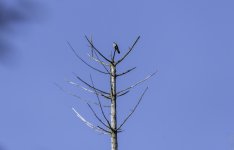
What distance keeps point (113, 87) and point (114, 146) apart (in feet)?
3.80

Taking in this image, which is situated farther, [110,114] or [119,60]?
[119,60]

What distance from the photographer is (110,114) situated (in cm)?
966

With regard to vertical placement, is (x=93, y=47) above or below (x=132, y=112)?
above

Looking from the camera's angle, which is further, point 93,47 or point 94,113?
point 93,47

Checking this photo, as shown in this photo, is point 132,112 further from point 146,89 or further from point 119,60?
point 119,60

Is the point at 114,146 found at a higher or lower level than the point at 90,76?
lower

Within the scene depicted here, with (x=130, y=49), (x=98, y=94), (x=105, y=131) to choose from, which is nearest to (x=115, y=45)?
(x=130, y=49)

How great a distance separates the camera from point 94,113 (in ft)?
30.8

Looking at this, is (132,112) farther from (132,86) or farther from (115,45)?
(115,45)

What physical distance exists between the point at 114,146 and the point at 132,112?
0.75 metres

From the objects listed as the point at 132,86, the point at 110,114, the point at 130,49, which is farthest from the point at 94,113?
the point at 130,49

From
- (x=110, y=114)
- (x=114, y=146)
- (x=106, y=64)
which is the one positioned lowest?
(x=114, y=146)

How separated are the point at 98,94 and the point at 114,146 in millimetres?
1065

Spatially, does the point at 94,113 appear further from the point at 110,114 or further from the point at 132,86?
the point at 132,86
